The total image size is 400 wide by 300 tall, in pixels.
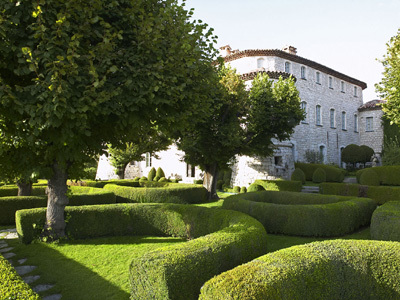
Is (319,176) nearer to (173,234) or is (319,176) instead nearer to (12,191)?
(173,234)

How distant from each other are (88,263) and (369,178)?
17749mm

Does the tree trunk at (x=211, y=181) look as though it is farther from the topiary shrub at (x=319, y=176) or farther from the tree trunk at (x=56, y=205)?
the tree trunk at (x=56, y=205)

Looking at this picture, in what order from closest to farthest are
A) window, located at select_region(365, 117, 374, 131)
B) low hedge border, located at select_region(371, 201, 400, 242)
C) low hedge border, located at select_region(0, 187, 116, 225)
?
low hedge border, located at select_region(371, 201, 400, 242) → low hedge border, located at select_region(0, 187, 116, 225) → window, located at select_region(365, 117, 374, 131)

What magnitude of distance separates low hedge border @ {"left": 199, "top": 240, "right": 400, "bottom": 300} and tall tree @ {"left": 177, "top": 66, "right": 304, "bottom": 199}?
36.8ft

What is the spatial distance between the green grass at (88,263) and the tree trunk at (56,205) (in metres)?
0.39

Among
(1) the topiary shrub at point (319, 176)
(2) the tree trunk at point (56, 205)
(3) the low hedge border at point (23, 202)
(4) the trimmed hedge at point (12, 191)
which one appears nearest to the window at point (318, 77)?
(1) the topiary shrub at point (319, 176)

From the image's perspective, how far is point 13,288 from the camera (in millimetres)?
3287

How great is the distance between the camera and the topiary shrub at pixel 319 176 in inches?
880

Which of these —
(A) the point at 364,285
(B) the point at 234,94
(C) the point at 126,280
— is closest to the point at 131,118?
(C) the point at 126,280

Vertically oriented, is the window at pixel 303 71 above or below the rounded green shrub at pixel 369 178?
above

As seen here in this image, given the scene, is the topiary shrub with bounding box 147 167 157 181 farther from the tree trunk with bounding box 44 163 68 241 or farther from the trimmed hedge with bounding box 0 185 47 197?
the tree trunk with bounding box 44 163 68 241

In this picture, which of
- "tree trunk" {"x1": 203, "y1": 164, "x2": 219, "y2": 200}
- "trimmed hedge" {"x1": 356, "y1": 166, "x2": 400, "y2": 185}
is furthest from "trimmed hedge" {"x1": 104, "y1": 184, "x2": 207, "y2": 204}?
"trimmed hedge" {"x1": 356, "y1": 166, "x2": 400, "y2": 185}

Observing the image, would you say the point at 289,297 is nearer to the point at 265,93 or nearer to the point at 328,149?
the point at 265,93

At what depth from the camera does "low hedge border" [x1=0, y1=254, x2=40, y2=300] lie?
3116 mm
